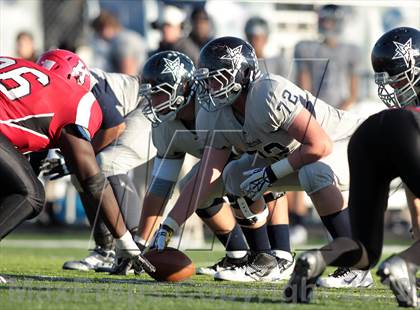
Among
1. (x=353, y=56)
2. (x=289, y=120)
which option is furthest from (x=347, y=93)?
(x=289, y=120)

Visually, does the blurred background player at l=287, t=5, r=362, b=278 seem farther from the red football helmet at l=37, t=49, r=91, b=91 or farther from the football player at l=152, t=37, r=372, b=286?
the football player at l=152, t=37, r=372, b=286

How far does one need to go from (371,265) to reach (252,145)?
1.40 metres

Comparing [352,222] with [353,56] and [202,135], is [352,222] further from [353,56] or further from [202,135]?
[353,56]

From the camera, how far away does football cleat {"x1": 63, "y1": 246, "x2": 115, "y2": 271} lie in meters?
6.55

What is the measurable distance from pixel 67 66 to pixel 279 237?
5.63 feet

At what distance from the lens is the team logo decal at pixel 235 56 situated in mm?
5520

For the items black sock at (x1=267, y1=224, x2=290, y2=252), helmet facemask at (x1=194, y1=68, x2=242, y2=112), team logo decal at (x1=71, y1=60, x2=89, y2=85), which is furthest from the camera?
team logo decal at (x1=71, y1=60, x2=89, y2=85)

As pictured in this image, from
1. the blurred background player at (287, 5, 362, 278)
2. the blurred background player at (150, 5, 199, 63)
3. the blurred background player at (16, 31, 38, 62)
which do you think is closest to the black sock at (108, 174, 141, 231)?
the blurred background player at (150, 5, 199, 63)

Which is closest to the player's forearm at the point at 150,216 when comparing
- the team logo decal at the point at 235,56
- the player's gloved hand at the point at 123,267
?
the player's gloved hand at the point at 123,267

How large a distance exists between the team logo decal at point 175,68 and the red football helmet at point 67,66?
0.70m

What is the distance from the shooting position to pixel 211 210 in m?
6.26

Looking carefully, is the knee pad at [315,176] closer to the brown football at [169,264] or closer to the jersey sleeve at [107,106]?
the brown football at [169,264]

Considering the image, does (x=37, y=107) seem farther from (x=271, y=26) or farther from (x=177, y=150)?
(x=271, y=26)

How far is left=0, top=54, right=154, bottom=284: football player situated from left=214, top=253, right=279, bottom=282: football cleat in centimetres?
64
